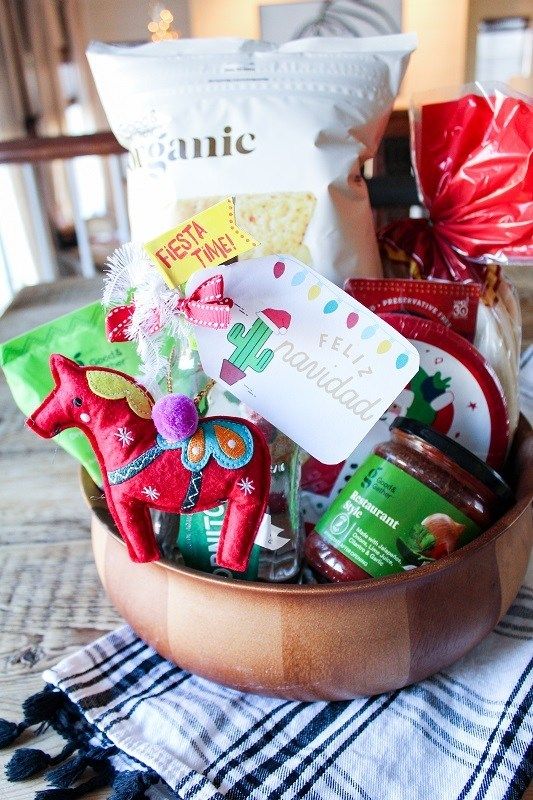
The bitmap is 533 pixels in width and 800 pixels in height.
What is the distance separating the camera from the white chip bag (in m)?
0.51

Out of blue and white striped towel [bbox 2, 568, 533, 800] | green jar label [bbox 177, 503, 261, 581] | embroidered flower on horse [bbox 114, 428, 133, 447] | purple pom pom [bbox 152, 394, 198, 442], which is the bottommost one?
blue and white striped towel [bbox 2, 568, 533, 800]

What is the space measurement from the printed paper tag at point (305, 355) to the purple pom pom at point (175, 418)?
0.24ft

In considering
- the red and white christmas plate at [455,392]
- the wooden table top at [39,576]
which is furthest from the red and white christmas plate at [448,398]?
the wooden table top at [39,576]

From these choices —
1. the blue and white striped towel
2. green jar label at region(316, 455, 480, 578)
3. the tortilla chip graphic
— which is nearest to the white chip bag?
the tortilla chip graphic

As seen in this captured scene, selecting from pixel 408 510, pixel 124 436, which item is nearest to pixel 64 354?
pixel 124 436

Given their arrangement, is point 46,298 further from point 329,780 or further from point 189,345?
point 329,780

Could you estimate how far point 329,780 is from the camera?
1.22 feet

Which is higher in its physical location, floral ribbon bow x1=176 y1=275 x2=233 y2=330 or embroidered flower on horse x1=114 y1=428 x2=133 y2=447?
floral ribbon bow x1=176 y1=275 x2=233 y2=330

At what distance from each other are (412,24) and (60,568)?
16.7 ft

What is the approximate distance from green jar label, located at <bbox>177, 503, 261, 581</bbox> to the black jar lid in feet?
0.44

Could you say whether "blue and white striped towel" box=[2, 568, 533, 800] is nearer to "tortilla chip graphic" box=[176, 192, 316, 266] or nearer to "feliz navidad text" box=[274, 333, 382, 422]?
"feliz navidad text" box=[274, 333, 382, 422]

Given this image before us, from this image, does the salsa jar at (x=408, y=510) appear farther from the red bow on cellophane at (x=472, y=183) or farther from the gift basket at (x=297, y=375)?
the red bow on cellophane at (x=472, y=183)

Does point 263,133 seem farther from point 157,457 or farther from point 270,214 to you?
point 157,457

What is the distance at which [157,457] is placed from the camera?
1.20 ft
